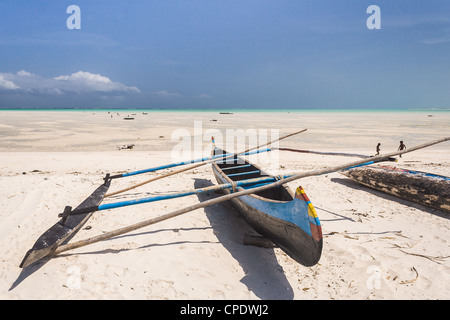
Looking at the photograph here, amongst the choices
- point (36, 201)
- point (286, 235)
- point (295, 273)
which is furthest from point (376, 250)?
point (36, 201)

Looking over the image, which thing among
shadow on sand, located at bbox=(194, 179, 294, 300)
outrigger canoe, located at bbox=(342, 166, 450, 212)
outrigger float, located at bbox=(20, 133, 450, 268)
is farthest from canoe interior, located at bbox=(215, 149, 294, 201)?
outrigger canoe, located at bbox=(342, 166, 450, 212)

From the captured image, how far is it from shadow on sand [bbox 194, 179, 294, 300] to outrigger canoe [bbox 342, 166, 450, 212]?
4.16 meters

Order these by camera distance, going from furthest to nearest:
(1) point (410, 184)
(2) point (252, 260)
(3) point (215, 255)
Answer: (1) point (410, 184) → (3) point (215, 255) → (2) point (252, 260)

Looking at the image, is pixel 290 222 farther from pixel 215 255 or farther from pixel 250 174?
pixel 250 174

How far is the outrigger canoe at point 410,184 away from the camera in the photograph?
5113 millimetres

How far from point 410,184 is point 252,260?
469 centimetres

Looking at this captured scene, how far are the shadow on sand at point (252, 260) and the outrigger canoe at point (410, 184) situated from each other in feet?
13.7

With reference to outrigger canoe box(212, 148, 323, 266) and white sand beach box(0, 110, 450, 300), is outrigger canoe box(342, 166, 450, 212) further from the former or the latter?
outrigger canoe box(212, 148, 323, 266)

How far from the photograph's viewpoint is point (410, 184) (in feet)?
18.6

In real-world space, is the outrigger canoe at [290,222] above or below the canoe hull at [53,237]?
above

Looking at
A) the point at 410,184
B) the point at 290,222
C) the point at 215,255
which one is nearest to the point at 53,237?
the point at 215,255

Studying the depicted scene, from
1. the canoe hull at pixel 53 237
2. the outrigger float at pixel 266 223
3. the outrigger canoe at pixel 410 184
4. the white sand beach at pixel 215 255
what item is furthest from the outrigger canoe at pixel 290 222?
the outrigger canoe at pixel 410 184

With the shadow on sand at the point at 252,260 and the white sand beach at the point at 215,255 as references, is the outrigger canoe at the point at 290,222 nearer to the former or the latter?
the shadow on sand at the point at 252,260

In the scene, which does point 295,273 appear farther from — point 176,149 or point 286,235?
point 176,149
